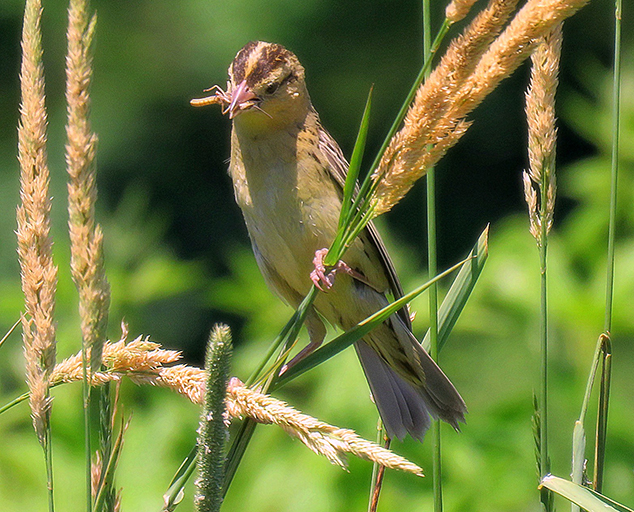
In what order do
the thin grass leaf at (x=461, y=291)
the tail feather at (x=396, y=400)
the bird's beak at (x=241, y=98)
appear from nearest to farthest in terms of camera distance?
the thin grass leaf at (x=461, y=291), the bird's beak at (x=241, y=98), the tail feather at (x=396, y=400)

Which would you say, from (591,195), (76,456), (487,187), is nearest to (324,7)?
(487,187)

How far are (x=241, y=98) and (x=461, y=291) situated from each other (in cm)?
91

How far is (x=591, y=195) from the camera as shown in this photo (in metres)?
3.29

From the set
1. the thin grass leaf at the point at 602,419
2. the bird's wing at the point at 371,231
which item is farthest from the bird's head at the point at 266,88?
the thin grass leaf at the point at 602,419

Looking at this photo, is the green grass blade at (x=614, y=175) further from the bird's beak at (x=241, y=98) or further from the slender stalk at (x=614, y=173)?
the bird's beak at (x=241, y=98)

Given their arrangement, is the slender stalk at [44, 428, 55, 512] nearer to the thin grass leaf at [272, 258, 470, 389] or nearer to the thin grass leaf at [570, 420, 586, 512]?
the thin grass leaf at [272, 258, 470, 389]

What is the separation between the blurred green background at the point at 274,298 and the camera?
7.41 ft

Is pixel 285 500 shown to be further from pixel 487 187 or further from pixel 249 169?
pixel 487 187

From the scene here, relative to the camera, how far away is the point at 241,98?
6.84 ft

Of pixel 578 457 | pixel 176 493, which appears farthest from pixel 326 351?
pixel 578 457

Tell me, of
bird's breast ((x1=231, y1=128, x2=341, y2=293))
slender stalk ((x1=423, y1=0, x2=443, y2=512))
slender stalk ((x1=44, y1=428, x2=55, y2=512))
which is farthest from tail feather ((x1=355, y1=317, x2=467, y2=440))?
slender stalk ((x1=44, y1=428, x2=55, y2=512))

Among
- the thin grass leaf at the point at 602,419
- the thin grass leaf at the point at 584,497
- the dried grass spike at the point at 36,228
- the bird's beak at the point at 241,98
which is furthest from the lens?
the bird's beak at the point at 241,98

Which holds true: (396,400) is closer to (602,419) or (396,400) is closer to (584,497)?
(602,419)

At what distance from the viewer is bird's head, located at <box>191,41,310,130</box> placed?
83.7 inches
